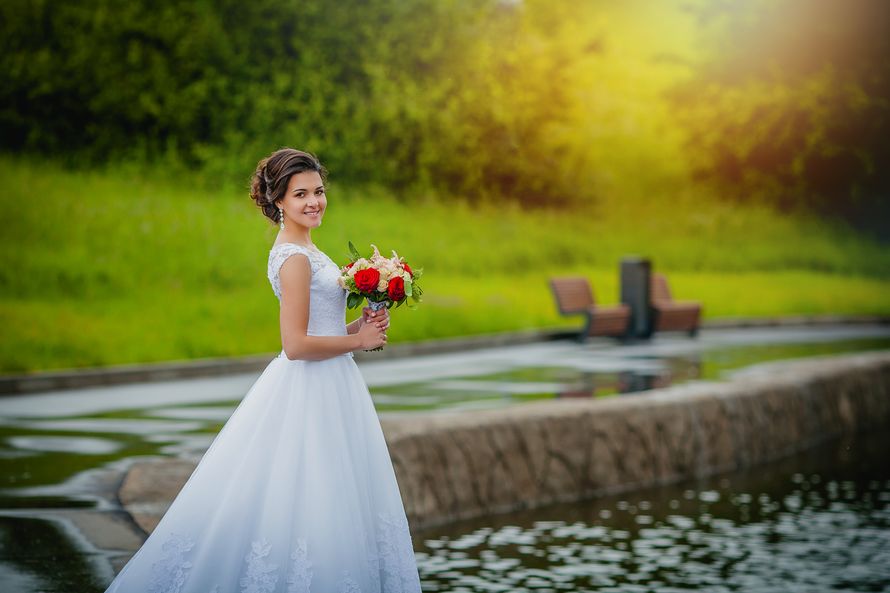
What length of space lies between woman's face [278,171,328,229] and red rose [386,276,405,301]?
0.36 m

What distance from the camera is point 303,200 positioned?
18.3 feet

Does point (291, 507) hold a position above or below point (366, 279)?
below

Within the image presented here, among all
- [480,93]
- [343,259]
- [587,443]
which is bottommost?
[587,443]

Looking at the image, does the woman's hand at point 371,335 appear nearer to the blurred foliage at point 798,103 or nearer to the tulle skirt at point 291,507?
the tulle skirt at point 291,507

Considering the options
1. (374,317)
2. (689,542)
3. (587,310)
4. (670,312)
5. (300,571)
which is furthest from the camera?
(670,312)

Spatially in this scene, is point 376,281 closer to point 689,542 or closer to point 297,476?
point 297,476

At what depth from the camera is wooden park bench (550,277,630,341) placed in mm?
23547

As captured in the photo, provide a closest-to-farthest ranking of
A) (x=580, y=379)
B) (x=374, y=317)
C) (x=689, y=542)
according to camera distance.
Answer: (x=374, y=317), (x=689, y=542), (x=580, y=379)

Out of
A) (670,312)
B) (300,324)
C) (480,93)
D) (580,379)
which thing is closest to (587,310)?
(670,312)

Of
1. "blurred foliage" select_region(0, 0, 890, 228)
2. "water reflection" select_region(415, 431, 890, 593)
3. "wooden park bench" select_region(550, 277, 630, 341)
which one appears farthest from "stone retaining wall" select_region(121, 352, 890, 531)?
"blurred foliage" select_region(0, 0, 890, 228)

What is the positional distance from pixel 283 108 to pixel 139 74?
3379 millimetres

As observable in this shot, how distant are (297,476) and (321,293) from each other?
0.67 m

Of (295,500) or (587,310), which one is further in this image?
(587,310)

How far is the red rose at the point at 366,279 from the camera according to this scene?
557 centimetres
